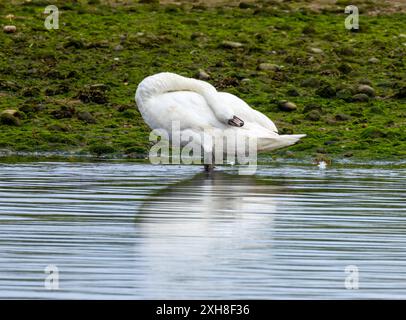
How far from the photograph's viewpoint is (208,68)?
27016mm

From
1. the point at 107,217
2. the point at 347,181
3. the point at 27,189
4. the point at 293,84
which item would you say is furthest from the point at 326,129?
the point at 107,217

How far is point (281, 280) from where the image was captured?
1023 centimetres

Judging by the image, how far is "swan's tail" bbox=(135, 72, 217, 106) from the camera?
62.2 feet

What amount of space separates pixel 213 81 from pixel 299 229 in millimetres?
13267

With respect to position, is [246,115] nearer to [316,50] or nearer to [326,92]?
[326,92]

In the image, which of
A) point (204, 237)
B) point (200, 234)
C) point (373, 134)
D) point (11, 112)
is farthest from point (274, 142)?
point (204, 237)

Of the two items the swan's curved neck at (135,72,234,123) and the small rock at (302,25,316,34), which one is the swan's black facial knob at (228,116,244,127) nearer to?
the swan's curved neck at (135,72,234,123)

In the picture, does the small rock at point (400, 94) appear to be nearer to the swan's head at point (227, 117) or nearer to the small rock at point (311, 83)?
the small rock at point (311, 83)

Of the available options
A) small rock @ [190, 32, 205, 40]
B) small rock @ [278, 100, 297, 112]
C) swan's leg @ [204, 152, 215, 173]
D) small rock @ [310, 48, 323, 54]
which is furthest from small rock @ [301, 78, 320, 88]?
swan's leg @ [204, 152, 215, 173]

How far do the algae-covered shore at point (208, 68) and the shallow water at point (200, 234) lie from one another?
4.18 metres

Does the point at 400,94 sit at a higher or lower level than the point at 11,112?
higher

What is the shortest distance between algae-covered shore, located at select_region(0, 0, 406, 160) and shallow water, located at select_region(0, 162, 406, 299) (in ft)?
13.7

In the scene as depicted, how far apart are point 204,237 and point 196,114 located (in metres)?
6.86

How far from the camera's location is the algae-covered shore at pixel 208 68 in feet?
73.8
